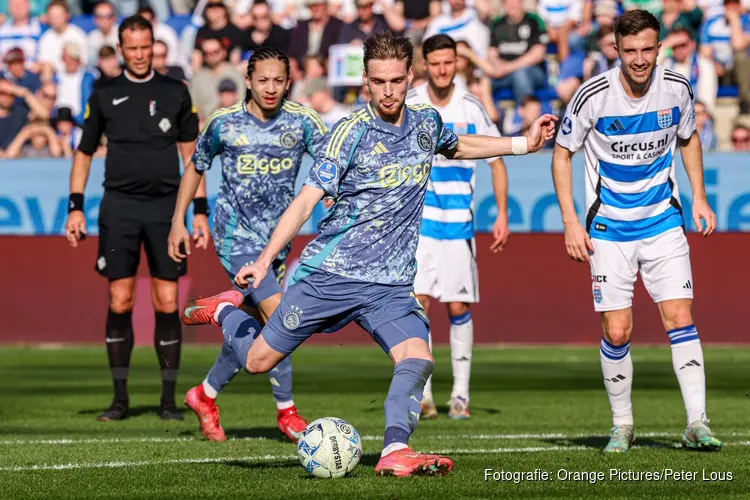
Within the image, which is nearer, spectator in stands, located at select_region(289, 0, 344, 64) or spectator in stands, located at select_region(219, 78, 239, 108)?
spectator in stands, located at select_region(219, 78, 239, 108)

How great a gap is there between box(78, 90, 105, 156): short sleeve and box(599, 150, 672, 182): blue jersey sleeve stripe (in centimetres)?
392

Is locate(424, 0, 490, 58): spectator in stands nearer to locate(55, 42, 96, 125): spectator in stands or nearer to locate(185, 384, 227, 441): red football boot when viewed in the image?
locate(55, 42, 96, 125): spectator in stands

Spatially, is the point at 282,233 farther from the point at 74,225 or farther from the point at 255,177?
the point at 74,225

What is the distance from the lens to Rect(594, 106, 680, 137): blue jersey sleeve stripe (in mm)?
7703

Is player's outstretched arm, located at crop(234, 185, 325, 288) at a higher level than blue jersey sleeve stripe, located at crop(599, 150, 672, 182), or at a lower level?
lower

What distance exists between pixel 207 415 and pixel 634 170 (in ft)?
9.80

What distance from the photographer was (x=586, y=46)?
19.0 meters

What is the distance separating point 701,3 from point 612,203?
491 inches

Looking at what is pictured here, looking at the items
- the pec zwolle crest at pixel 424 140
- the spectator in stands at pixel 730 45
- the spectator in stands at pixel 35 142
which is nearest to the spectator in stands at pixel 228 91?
the spectator in stands at pixel 35 142

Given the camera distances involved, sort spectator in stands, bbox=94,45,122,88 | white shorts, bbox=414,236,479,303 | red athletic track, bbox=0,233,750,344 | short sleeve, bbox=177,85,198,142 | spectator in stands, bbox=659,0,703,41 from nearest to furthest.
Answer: short sleeve, bbox=177,85,198,142 < white shorts, bbox=414,236,479,303 < red athletic track, bbox=0,233,750,344 < spectator in stands, bbox=94,45,122,88 < spectator in stands, bbox=659,0,703,41

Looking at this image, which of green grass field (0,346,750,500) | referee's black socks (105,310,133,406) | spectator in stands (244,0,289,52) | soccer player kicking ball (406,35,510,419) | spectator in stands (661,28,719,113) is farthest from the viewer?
spectator in stands (244,0,289,52)

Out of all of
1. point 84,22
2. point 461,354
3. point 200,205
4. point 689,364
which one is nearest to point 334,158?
point 689,364

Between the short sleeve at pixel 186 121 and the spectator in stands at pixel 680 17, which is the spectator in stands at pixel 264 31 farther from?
the short sleeve at pixel 186 121

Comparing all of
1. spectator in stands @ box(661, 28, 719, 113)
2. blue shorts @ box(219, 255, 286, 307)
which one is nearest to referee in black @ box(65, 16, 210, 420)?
blue shorts @ box(219, 255, 286, 307)
